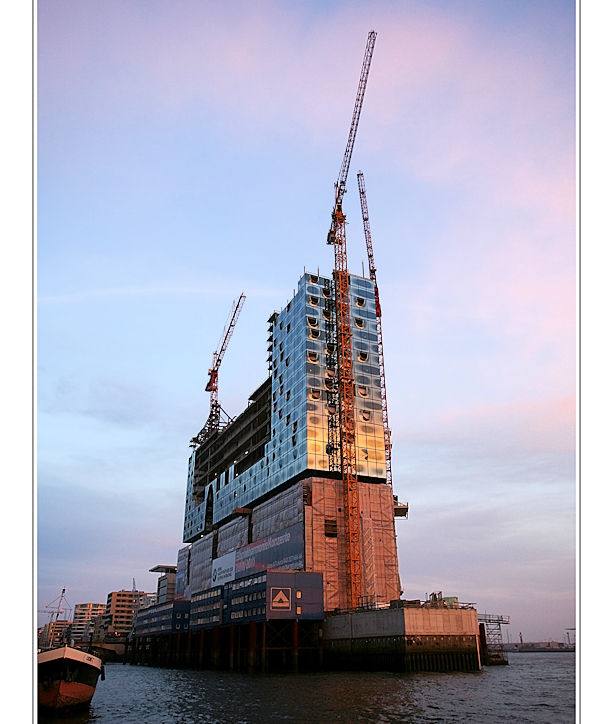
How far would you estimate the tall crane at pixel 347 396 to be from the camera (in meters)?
110

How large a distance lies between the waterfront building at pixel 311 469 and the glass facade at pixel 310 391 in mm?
208

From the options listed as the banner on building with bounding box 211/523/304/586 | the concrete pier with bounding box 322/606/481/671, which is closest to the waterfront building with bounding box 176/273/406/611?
the banner on building with bounding box 211/523/304/586

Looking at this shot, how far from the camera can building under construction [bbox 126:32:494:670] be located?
86.3 m

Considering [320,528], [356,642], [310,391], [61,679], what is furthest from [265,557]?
[61,679]

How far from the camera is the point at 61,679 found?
52.5 metres

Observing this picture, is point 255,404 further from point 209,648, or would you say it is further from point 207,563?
point 209,648

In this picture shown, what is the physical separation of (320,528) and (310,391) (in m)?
26.2

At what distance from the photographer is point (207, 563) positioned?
16225 cm

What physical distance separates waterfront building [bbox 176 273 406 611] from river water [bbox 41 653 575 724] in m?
34.0

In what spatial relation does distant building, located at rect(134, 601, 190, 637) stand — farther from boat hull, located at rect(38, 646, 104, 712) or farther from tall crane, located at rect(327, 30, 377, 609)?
boat hull, located at rect(38, 646, 104, 712)

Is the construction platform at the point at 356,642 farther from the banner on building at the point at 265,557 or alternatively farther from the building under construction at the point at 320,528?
the banner on building at the point at 265,557

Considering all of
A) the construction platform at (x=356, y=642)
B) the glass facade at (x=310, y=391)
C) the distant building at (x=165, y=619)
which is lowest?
the distant building at (x=165, y=619)

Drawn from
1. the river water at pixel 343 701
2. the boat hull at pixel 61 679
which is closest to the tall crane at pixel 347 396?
the river water at pixel 343 701
